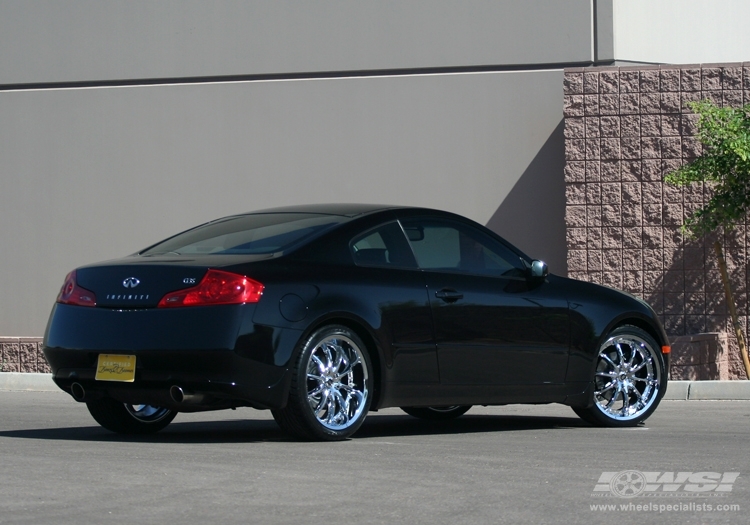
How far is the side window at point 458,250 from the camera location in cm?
810

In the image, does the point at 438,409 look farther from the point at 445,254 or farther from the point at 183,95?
the point at 183,95

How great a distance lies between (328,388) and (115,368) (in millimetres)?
1202

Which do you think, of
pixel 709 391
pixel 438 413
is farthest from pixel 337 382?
pixel 709 391

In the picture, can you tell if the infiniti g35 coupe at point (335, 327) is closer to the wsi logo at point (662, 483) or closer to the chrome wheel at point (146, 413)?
the chrome wheel at point (146, 413)

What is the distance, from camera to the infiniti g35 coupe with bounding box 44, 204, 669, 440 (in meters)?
7.02

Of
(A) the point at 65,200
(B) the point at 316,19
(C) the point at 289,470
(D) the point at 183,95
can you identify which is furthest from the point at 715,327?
(C) the point at 289,470

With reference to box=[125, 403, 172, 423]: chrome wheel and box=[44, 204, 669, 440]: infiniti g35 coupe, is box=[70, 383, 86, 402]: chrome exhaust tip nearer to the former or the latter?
box=[44, 204, 669, 440]: infiniti g35 coupe

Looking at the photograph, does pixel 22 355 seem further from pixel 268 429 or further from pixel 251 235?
pixel 251 235

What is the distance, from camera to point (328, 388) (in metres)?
7.35

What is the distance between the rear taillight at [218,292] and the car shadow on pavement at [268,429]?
0.94 m

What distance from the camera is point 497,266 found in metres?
8.52

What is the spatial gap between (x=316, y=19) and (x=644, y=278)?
5025 mm

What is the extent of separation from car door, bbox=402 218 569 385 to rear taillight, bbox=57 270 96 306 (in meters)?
2.01

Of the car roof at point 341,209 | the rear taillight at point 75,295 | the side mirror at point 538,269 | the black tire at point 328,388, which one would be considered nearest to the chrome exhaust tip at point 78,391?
the rear taillight at point 75,295
